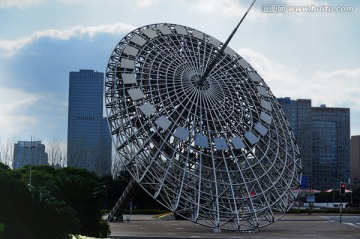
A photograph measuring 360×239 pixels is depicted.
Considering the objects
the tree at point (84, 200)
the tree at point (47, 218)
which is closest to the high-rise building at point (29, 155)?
the tree at point (84, 200)

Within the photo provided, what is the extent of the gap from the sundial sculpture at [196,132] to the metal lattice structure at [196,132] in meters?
0.09

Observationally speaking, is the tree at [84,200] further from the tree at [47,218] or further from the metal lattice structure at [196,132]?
the metal lattice structure at [196,132]

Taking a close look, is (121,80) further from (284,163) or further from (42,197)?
(42,197)

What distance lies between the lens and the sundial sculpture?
51469 mm

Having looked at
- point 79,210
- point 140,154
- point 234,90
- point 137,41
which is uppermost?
point 137,41

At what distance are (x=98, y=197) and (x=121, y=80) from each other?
19253 millimetres

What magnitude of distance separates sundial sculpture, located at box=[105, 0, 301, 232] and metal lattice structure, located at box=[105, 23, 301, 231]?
0.09 m

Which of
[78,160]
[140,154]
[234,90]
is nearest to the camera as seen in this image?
[140,154]

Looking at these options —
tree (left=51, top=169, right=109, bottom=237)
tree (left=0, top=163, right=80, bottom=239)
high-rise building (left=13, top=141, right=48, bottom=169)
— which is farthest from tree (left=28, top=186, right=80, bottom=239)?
high-rise building (left=13, top=141, right=48, bottom=169)

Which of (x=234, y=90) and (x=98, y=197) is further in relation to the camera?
(x=234, y=90)

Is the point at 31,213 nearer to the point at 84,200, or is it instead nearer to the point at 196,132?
the point at 84,200

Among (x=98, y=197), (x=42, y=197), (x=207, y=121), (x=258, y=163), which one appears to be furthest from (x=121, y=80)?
(x=42, y=197)

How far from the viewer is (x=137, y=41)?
56375 mm

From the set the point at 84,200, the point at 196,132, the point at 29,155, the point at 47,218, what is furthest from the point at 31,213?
the point at 29,155
